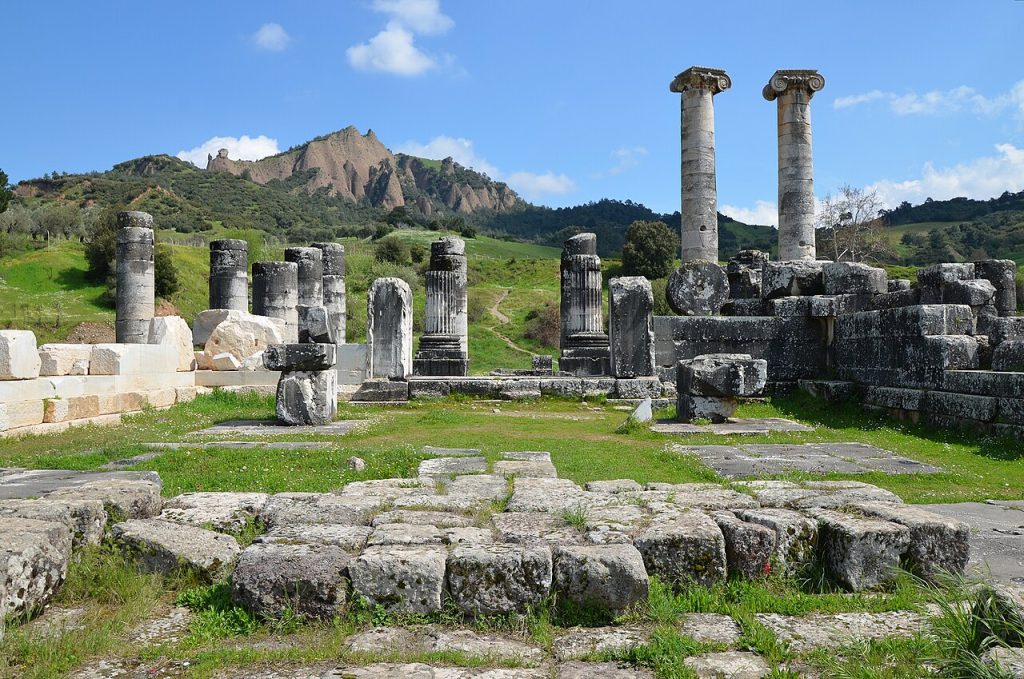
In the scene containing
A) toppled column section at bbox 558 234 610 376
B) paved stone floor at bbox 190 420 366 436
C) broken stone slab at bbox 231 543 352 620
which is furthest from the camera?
toppled column section at bbox 558 234 610 376

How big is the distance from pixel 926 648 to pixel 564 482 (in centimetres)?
280

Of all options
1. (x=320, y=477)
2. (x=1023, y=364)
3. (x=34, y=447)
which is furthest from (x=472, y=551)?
(x=1023, y=364)

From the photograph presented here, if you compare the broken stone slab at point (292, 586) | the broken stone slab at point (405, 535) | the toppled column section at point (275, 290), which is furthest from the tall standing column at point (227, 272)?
→ the broken stone slab at point (292, 586)

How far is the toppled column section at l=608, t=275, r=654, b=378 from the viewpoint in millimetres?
14508

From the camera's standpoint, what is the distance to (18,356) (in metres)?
10.6

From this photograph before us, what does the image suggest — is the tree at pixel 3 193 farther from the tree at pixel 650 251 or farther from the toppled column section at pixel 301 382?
the toppled column section at pixel 301 382

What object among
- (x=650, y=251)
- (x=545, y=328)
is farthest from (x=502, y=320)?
(x=650, y=251)

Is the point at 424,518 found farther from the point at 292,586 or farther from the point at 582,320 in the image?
the point at 582,320

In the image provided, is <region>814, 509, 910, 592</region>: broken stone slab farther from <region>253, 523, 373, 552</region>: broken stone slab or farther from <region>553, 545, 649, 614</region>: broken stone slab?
<region>253, 523, 373, 552</region>: broken stone slab

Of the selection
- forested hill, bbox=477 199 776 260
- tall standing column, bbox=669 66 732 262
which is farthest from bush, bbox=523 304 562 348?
forested hill, bbox=477 199 776 260

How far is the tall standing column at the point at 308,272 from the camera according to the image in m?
24.2

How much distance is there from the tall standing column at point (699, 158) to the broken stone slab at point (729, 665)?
2049 cm

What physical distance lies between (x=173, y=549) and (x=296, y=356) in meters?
7.40

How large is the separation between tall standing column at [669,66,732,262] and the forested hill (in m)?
45.2
